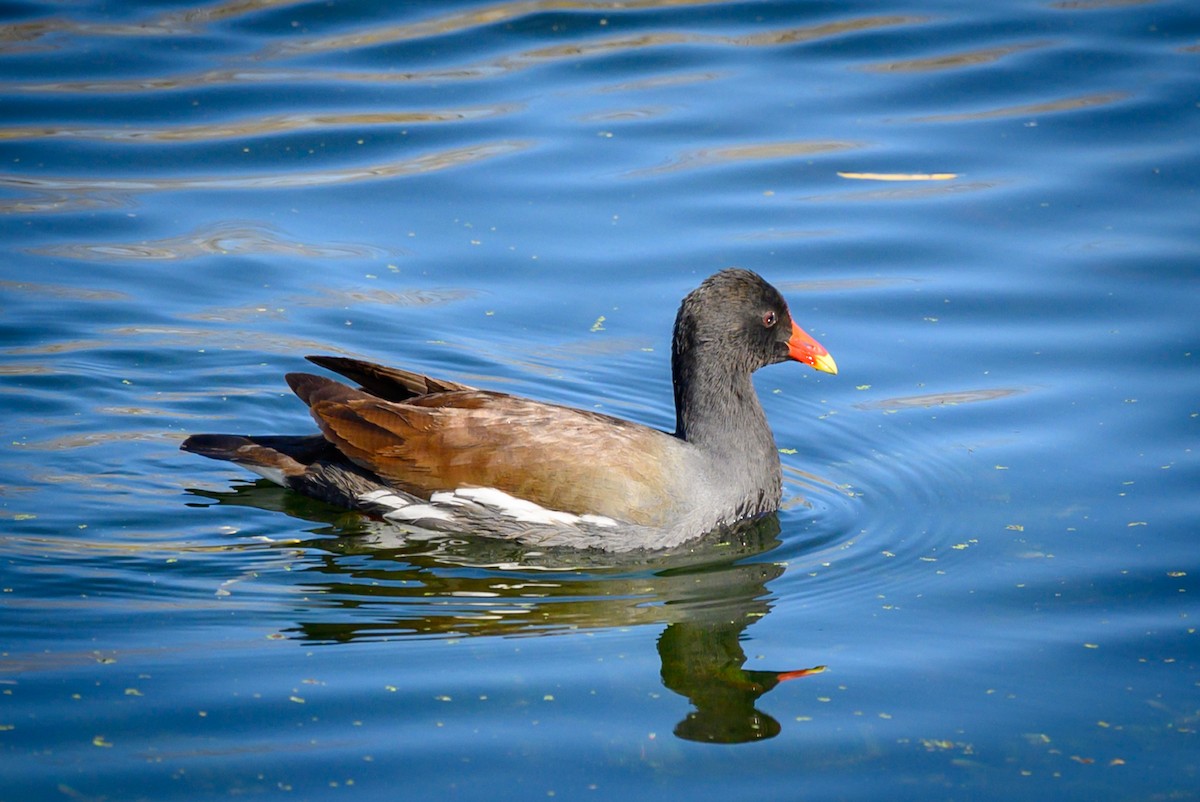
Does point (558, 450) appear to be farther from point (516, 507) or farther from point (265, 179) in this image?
point (265, 179)

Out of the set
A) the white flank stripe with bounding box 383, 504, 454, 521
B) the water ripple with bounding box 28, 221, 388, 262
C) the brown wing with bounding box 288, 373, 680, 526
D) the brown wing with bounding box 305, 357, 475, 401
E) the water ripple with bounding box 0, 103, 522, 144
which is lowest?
the white flank stripe with bounding box 383, 504, 454, 521

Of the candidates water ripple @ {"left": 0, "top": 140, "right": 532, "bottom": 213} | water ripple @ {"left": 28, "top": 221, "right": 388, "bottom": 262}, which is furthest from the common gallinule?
water ripple @ {"left": 0, "top": 140, "right": 532, "bottom": 213}

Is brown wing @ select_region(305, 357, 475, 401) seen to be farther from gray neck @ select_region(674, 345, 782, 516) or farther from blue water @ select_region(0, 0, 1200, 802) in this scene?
gray neck @ select_region(674, 345, 782, 516)

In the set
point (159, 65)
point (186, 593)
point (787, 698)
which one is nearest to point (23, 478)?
point (186, 593)

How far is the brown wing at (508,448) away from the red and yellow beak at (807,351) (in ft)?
2.64

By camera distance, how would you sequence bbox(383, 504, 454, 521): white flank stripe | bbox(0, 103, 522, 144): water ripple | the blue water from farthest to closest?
bbox(0, 103, 522, 144): water ripple, bbox(383, 504, 454, 521): white flank stripe, the blue water

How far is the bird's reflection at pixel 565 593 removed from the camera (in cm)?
570

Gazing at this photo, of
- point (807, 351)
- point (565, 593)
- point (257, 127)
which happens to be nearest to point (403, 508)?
point (565, 593)

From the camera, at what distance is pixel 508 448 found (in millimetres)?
6961

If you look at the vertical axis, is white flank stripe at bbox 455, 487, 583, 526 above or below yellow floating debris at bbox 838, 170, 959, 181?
below

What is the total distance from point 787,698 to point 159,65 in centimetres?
977

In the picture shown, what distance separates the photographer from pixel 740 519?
7.12 meters

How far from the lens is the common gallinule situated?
22.6 feet

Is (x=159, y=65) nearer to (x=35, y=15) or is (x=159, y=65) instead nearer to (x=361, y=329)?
(x=35, y=15)
